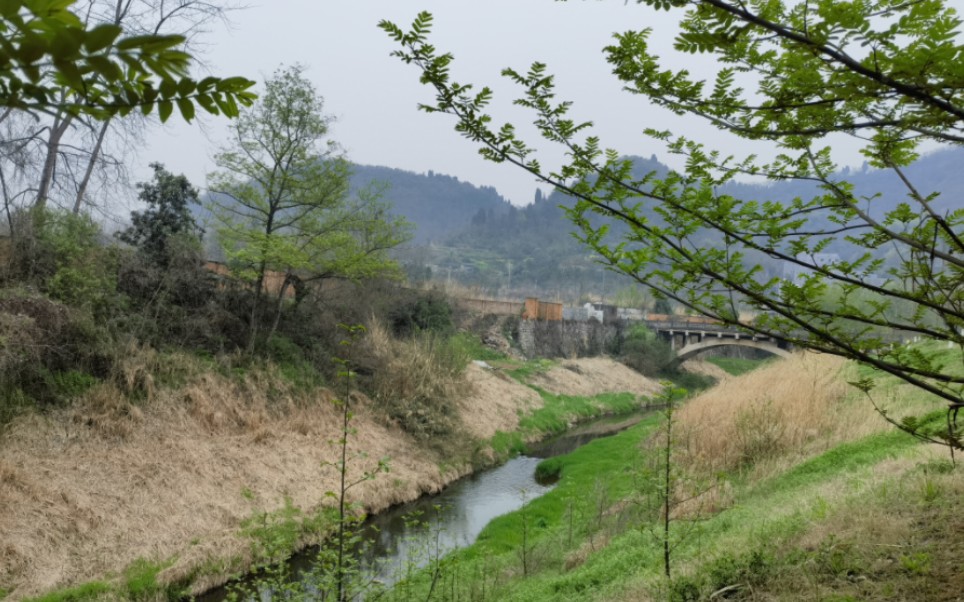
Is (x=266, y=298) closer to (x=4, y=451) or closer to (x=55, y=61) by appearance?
(x=4, y=451)

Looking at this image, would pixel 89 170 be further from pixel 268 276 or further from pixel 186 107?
pixel 186 107

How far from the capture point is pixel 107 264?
1248 cm

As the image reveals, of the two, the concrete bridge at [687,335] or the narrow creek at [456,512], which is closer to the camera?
the narrow creek at [456,512]

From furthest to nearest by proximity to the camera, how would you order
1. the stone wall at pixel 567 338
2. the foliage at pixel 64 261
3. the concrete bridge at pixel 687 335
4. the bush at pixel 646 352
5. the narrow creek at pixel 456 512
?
the concrete bridge at pixel 687 335, the bush at pixel 646 352, the stone wall at pixel 567 338, the foliage at pixel 64 261, the narrow creek at pixel 456 512

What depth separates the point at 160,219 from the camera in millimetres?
13625

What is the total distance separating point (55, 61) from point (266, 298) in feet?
51.4

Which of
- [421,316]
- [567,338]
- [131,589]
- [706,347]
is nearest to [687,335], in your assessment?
[706,347]

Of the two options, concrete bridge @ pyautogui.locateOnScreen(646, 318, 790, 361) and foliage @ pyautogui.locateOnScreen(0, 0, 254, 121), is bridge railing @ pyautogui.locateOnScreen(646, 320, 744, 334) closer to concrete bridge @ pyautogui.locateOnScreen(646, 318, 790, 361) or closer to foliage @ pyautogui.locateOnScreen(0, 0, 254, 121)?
concrete bridge @ pyautogui.locateOnScreen(646, 318, 790, 361)

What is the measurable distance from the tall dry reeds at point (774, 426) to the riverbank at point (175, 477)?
5.17 m

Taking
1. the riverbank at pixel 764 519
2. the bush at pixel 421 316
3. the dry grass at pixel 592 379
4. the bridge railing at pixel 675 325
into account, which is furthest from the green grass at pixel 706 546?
the bridge railing at pixel 675 325

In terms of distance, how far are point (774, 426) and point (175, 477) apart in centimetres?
960

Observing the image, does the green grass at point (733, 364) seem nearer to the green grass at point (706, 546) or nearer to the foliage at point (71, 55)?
the green grass at point (706, 546)

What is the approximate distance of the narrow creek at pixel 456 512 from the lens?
351 inches

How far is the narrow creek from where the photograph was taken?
29.3 ft
